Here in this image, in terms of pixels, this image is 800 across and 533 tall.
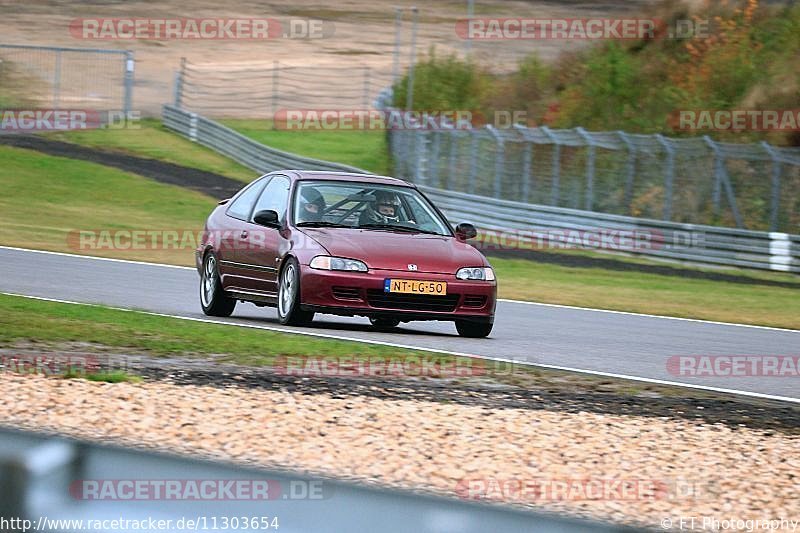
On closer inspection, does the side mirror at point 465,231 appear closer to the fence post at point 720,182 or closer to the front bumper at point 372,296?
the front bumper at point 372,296

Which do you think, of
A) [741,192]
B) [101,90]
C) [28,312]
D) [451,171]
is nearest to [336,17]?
[101,90]

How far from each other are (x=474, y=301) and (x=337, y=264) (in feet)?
4.26

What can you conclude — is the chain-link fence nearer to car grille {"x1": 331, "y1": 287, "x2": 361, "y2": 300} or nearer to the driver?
the driver

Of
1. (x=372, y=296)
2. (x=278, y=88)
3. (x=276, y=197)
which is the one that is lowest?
(x=372, y=296)

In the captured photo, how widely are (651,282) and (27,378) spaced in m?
16.9

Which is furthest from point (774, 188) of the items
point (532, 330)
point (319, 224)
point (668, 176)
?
point (319, 224)

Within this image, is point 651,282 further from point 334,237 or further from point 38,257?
point 334,237

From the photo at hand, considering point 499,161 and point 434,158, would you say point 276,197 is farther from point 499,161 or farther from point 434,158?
point 434,158

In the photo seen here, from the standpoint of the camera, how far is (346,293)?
12367 mm

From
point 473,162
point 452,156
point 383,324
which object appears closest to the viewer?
point 383,324

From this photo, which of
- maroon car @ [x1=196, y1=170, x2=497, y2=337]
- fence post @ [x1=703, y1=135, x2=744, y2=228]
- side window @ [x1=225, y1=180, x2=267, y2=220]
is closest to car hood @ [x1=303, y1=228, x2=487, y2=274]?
maroon car @ [x1=196, y1=170, x2=497, y2=337]

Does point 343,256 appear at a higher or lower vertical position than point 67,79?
lower

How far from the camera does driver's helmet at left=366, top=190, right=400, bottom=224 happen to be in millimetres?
13320

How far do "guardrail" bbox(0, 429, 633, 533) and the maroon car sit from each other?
8.52m
